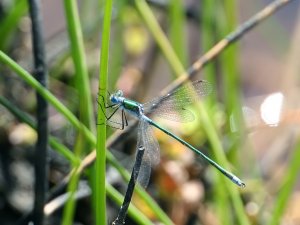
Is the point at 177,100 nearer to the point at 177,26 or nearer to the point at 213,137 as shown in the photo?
the point at 213,137

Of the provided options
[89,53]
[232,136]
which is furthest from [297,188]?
[89,53]

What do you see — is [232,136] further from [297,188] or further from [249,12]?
[249,12]

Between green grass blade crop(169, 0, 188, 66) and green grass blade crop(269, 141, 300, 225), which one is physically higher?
green grass blade crop(169, 0, 188, 66)

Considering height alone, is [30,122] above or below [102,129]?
above

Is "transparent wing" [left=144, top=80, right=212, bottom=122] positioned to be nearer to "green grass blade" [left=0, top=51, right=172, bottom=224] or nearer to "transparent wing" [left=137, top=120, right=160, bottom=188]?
"transparent wing" [left=137, top=120, right=160, bottom=188]

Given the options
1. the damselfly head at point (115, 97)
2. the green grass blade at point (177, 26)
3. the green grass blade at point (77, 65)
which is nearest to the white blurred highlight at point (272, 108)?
the green grass blade at point (177, 26)

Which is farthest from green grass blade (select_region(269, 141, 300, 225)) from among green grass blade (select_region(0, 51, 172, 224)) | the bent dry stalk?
the bent dry stalk

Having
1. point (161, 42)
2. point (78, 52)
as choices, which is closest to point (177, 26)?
point (161, 42)
